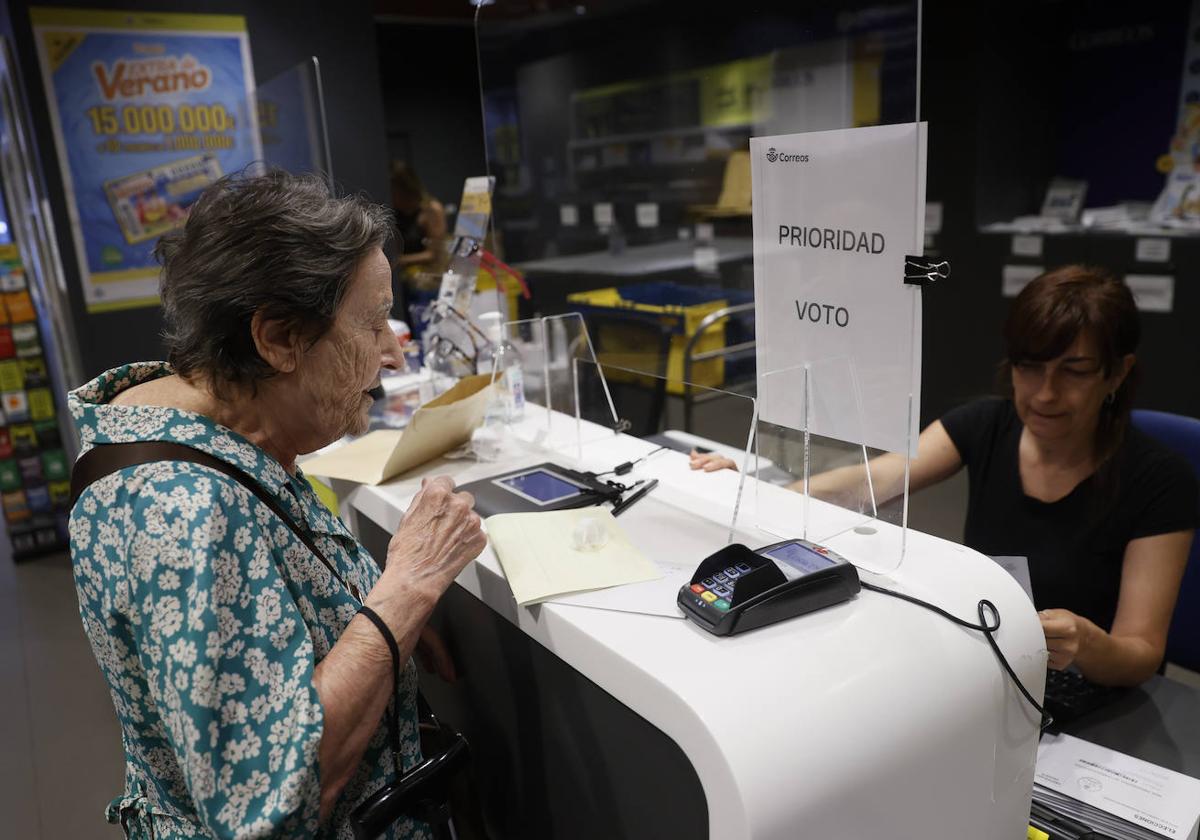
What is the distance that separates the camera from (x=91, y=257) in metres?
3.60

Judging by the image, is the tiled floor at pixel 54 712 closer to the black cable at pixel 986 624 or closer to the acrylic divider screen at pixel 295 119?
the black cable at pixel 986 624

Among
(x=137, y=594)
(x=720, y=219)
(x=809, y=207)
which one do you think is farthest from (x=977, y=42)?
(x=137, y=594)

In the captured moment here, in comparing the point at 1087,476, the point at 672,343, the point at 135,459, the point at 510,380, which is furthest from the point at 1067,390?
the point at 135,459

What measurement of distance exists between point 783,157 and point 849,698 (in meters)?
0.66

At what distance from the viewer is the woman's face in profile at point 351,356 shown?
103 centimetres

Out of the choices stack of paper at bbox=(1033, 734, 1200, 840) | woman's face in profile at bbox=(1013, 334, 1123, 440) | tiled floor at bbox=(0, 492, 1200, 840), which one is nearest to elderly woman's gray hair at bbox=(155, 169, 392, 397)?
stack of paper at bbox=(1033, 734, 1200, 840)

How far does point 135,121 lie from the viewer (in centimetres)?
359

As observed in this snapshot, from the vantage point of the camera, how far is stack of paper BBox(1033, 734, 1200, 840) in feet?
3.29

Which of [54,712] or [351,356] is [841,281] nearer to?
[351,356]

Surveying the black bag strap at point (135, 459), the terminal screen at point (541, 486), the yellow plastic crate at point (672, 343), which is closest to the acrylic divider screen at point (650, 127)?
the yellow plastic crate at point (672, 343)

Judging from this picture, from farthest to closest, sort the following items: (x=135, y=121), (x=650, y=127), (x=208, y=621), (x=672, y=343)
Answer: (x=650, y=127) < (x=135, y=121) < (x=672, y=343) < (x=208, y=621)

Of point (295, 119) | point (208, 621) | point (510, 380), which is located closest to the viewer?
point (208, 621)

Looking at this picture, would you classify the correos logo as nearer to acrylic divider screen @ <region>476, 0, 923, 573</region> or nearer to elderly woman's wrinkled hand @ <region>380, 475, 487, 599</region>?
elderly woman's wrinkled hand @ <region>380, 475, 487, 599</region>

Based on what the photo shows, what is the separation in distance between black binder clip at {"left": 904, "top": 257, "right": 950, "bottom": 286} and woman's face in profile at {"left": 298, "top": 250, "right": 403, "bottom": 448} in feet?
2.08
